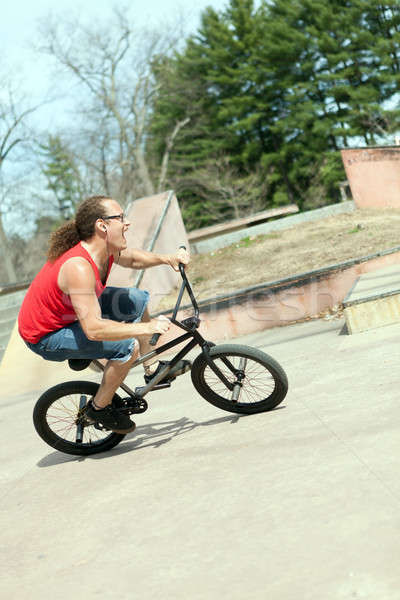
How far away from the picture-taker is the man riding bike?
12.5 ft

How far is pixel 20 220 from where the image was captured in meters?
44.3

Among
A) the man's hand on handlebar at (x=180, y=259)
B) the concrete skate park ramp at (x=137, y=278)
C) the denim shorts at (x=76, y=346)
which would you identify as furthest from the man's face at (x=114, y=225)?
the concrete skate park ramp at (x=137, y=278)

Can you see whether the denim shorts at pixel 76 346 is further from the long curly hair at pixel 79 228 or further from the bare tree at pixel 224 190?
the bare tree at pixel 224 190

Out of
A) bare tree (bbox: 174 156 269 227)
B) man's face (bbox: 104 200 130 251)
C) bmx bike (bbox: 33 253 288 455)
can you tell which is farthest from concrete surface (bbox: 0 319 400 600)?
bare tree (bbox: 174 156 269 227)

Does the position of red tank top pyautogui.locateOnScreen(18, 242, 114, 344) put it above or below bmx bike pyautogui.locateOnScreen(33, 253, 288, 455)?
above

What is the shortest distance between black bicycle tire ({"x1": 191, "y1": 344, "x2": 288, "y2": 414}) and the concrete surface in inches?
4.2

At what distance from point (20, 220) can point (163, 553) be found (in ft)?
144

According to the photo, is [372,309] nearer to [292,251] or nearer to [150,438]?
[150,438]

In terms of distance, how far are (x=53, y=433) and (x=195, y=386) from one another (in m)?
1.14

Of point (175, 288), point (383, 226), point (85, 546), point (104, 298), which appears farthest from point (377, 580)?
point (383, 226)

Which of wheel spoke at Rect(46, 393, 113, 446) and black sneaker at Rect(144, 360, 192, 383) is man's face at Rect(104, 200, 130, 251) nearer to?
black sneaker at Rect(144, 360, 192, 383)

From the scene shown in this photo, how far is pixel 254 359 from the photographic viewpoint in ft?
14.1

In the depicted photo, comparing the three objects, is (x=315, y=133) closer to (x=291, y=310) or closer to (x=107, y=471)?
(x=291, y=310)

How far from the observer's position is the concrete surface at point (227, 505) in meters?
2.46
